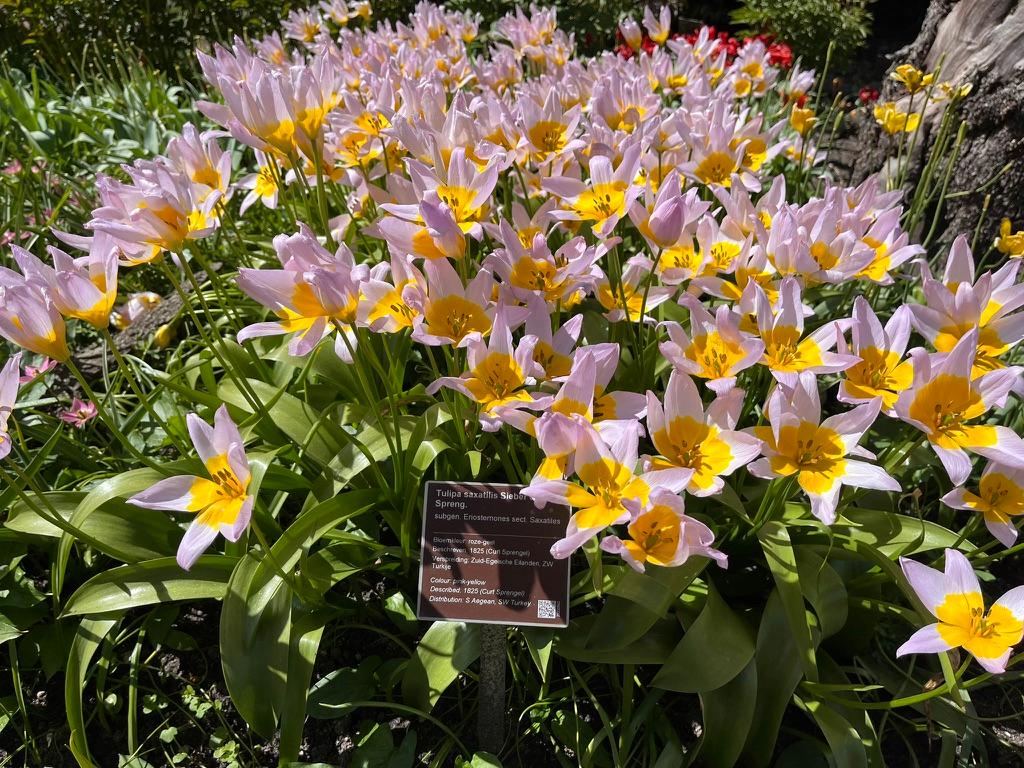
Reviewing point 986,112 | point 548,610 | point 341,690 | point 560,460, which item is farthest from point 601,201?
point 986,112

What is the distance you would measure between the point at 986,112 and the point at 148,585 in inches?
131

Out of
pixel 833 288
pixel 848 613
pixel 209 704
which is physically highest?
pixel 833 288

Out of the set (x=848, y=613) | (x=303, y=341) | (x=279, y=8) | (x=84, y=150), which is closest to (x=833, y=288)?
(x=848, y=613)

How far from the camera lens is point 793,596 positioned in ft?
5.06

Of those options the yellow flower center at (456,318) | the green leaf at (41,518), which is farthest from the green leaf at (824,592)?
the green leaf at (41,518)

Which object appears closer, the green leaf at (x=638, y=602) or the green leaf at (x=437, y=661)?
the green leaf at (x=638, y=602)

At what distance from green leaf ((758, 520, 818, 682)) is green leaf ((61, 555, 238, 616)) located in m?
1.23

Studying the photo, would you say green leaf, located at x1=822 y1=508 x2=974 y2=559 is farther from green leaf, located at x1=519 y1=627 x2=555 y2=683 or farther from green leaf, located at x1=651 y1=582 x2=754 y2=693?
green leaf, located at x1=519 y1=627 x2=555 y2=683

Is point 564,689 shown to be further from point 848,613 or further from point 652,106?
point 652,106

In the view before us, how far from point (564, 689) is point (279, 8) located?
6737mm

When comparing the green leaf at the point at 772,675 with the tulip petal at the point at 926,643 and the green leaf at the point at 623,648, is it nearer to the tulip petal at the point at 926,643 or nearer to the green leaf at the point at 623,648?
the green leaf at the point at 623,648

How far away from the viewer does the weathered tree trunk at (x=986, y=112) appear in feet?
9.29

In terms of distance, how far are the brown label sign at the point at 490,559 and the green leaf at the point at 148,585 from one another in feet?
1.78

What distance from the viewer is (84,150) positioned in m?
4.23
